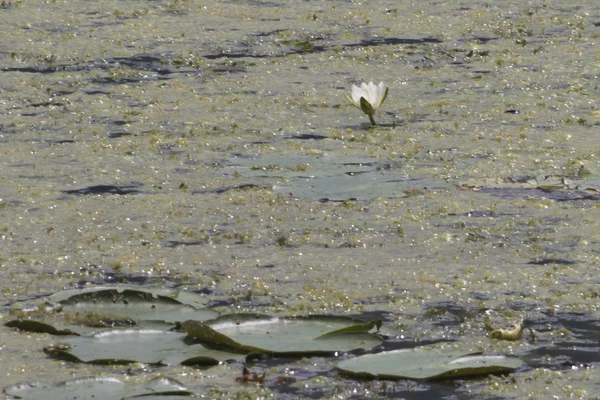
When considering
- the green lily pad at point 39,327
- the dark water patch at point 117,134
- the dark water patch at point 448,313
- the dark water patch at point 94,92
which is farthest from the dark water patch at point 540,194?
the dark water patch at point 94,92

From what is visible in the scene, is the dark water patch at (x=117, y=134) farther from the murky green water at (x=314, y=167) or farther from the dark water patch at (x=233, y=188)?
the dark water patch at (x=233, y=188)

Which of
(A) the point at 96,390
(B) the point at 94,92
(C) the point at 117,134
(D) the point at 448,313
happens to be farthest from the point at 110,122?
(A) the point at 96,390

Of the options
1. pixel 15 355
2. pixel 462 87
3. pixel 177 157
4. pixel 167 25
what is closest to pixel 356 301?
pixel 15 355

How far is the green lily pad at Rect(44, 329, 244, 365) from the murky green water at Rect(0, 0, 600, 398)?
3 cm

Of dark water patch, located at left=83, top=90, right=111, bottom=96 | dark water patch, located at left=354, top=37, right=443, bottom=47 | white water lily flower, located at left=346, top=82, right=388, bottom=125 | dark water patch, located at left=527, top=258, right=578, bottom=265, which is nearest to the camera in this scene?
dark water patch, located at left=527, top=258, right=578, bottom=265

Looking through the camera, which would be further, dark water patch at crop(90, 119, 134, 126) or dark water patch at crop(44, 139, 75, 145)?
dark water patch at crop(90, 119, 134, 126)

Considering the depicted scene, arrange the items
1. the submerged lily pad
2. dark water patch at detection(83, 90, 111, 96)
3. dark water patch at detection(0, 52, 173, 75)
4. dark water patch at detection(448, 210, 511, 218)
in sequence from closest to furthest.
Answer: dark water patch at detection(448, 210, 511, 218) → the submerged lily pad → dark water patch at detection(83, 90, 111, 96) → dark water patch at detection(0, 52, 173, 75)

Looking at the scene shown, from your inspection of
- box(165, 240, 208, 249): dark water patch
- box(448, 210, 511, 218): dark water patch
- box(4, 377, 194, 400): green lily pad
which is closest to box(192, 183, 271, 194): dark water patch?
box(165, 240, 208, 249): dark water patch

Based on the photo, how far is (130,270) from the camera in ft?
6.07

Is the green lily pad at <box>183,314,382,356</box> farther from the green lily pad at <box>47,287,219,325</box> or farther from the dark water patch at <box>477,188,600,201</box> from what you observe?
the dark water patch at <box>477,188,600,201</box>

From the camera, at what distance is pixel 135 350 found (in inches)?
59.8

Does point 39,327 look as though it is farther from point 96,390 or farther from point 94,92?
point 94,92

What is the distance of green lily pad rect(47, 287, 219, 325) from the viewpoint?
5.44 feet

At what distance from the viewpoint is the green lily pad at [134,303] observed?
5.44 feet
